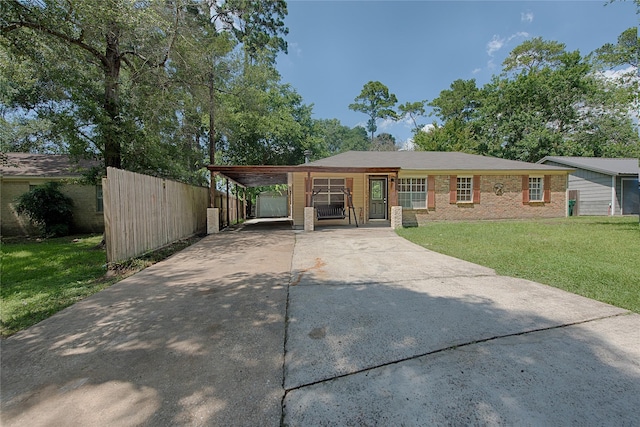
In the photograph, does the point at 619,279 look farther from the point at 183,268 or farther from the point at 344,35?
the point at 344,35

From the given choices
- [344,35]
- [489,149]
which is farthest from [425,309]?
[489,149]

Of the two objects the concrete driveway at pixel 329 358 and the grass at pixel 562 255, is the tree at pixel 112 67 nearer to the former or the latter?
the concrete driveway at pixel 329 358

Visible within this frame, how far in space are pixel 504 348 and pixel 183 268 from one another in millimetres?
5350

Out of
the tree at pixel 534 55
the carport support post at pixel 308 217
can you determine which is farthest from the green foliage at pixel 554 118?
the carport support post at pixel 308 217

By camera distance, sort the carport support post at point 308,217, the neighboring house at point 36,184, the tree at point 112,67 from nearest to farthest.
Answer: the tree at point 112,67 → the carport support post at point 308,217 → the neighboring house at point 36,184

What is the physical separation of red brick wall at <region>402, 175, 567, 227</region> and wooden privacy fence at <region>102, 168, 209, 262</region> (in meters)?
9.34

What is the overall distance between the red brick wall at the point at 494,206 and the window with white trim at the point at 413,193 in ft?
1.02

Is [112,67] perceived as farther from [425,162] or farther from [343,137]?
[343,137]

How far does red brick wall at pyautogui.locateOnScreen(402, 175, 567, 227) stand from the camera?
13.2 m

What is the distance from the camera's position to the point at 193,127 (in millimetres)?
14336

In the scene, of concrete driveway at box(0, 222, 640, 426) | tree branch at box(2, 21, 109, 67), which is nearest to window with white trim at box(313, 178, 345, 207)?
tree branch at box(2, 21, 109, 67)

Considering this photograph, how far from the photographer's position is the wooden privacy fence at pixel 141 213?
512 cm

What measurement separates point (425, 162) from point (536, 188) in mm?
5831

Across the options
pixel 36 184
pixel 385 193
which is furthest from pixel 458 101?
pixel 36 184
